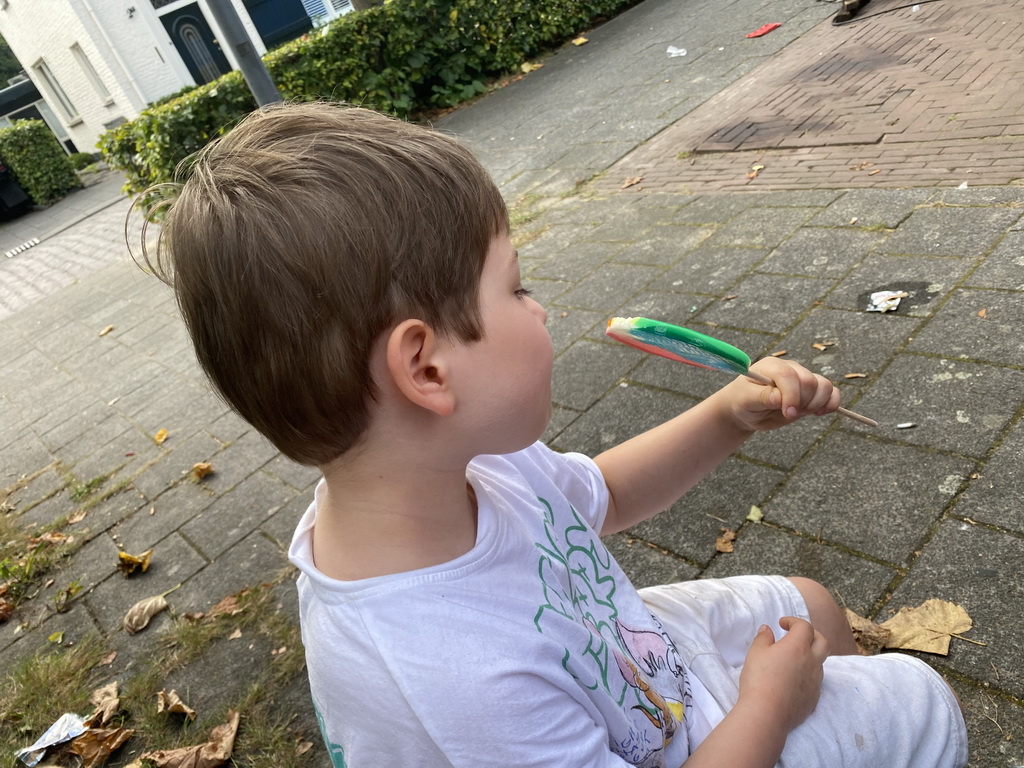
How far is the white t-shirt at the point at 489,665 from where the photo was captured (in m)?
1.05

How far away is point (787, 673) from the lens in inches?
51.9

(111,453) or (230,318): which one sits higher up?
(230,318)

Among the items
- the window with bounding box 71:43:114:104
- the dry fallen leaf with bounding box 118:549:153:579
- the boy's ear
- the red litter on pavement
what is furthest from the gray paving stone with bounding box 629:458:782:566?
the window with bounding box 71:43:114:104

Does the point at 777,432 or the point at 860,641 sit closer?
the point at 860,641

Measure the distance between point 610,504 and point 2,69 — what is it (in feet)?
174

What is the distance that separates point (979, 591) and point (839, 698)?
85cm

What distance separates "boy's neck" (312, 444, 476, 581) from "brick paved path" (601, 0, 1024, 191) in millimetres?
3757

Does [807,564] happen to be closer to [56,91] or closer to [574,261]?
[574,261]

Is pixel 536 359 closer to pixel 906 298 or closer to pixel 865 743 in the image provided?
pixel 865 743

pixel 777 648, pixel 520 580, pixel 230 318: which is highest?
pixel 230 318

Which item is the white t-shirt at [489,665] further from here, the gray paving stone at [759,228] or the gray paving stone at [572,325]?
the gray paving stone at [759,228]

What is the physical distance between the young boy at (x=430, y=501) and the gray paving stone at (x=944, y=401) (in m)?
1.28

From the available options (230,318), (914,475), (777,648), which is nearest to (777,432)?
(914,475)

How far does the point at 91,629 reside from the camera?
3209 millimetres
